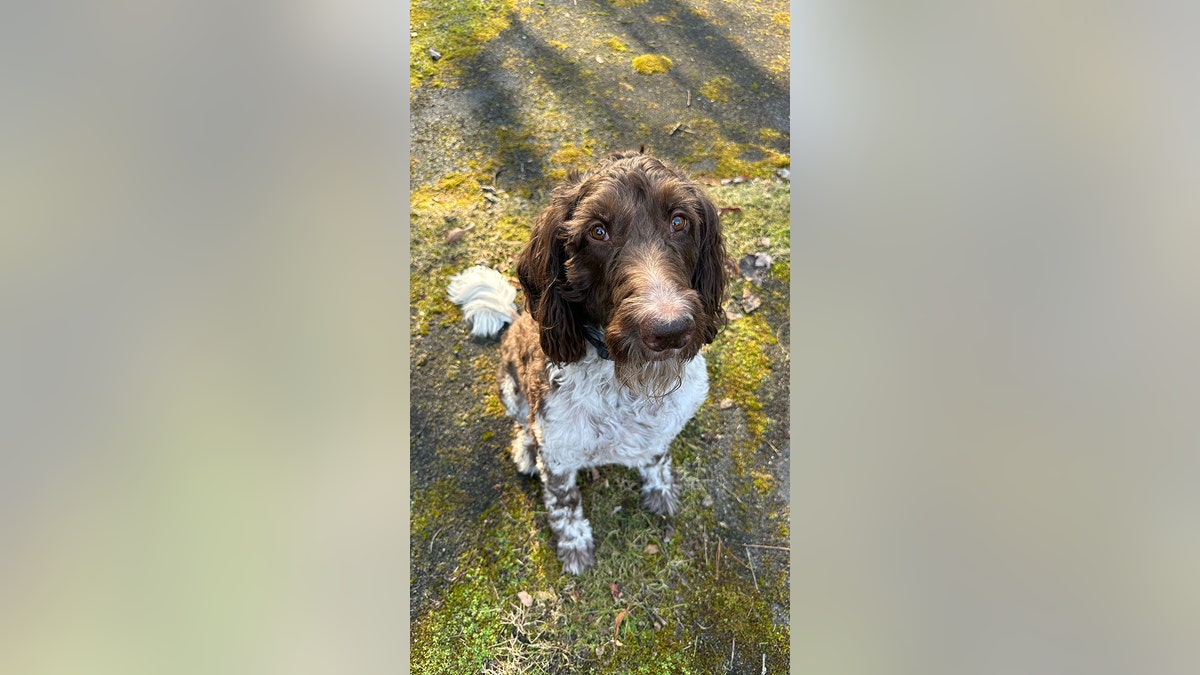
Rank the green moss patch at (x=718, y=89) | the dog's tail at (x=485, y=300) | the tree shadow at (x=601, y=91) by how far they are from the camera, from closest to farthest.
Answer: the dog's tail at (x=485, y=300)
the tree shadow at (x=601, y=91)
the green moss patch at (x=718, y=89)

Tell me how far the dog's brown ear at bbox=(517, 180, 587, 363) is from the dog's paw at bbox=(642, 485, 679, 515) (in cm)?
155

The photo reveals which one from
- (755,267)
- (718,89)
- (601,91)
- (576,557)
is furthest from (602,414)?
(718,89)

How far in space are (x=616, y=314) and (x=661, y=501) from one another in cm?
201

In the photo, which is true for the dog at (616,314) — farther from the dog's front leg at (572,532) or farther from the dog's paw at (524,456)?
the dog's paw at (524,456)

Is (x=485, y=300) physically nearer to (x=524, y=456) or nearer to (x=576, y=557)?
(x=524, y=456)

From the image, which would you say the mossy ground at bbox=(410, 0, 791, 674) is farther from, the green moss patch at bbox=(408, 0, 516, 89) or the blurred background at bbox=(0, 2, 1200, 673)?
the blurred background at bbox=(0, 2, 1200, 673)

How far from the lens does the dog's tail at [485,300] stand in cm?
438

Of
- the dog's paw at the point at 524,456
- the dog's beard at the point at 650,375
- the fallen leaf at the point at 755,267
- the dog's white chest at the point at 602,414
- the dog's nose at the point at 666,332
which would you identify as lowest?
the dog's paw at the point at 524,456

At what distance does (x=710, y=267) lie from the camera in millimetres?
2840

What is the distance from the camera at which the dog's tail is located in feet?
14.4

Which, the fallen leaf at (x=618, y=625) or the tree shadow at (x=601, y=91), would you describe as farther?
the tree shadow at (x=601, y=91)

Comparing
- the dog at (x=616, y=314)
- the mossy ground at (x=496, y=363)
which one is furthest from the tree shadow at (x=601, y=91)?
the dog at (x=616, y=314)
